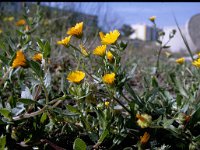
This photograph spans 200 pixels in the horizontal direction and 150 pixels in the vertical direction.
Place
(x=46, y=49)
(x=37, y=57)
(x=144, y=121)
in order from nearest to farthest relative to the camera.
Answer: (x=144, y=121) → (x=46, y=49) → (x=37, y=57)

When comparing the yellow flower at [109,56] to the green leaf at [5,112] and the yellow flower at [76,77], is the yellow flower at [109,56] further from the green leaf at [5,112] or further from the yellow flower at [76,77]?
the green leaf at [5,112]

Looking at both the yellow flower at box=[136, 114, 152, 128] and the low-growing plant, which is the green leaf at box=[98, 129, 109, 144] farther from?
the yellow flower at box=[136, 114, 152, 128]

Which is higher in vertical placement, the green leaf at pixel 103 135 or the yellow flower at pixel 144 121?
the yellow flower at pixel 144 121

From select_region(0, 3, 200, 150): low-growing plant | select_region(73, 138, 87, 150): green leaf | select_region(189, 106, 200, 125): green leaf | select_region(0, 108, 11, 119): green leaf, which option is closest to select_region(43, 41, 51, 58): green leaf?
select_region(0, 3, 200, 150): low-growing plant

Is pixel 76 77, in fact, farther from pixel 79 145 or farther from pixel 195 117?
pixel 195 117

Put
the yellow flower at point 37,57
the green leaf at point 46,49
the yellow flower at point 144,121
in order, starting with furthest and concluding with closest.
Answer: the yellow flower at point 37,57 < the green leaf at point 46,49 < the yellow flower at point 144,121

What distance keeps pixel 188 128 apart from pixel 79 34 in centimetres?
57

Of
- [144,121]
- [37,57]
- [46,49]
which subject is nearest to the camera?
[144,121]

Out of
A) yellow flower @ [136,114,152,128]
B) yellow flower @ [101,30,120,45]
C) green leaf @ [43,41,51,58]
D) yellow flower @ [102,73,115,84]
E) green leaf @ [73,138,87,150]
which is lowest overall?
green leaf @ [73,138,87,150]

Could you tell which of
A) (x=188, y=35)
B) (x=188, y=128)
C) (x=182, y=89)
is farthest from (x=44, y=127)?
(x=188, y=35)

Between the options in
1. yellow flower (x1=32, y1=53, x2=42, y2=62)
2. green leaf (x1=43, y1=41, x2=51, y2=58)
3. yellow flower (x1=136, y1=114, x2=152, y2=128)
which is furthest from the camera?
yellow flower (x1=32, y1=53, x2=42, y2=62)

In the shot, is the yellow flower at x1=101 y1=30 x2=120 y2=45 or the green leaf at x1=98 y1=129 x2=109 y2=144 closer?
the green leaf at x1=98 y1=129 x2=109 y2=144

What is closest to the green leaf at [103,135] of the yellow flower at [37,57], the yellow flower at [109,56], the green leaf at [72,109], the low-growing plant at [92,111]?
the low-growing plant at [92,111]

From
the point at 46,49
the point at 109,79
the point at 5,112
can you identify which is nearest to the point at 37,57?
the point at 46,49
